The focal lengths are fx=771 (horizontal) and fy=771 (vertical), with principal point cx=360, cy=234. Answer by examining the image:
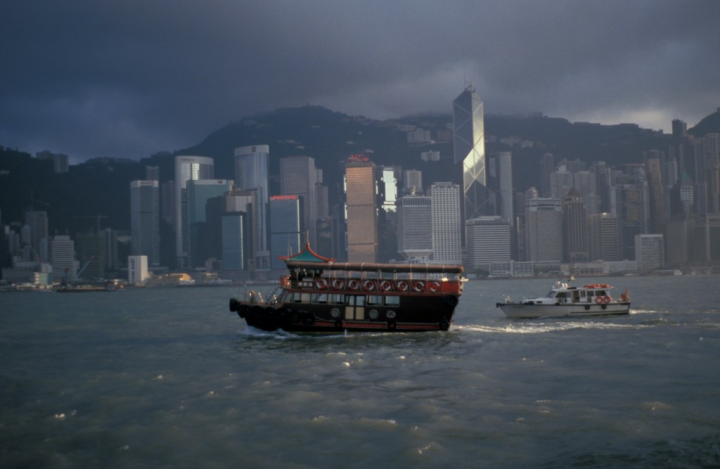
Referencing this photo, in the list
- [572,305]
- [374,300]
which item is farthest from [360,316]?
[572,305]

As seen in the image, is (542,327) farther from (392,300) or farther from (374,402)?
(374,402)

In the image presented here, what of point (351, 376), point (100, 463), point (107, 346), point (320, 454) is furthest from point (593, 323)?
point (100, 463)

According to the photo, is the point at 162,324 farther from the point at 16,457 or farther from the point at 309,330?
the point at 16,457

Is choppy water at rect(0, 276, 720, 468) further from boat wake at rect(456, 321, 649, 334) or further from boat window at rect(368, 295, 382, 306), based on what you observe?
boat window at rect(368, 295, 382, 306)

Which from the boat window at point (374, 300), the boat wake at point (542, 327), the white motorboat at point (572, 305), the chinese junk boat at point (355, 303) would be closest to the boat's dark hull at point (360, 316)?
the chinese junk boat at point (355, 303)

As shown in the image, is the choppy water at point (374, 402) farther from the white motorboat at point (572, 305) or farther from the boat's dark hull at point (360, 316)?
the white motorboat at point (572, 305)

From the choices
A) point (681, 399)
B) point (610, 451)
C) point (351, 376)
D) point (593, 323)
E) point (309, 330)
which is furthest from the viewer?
point (593, 323)

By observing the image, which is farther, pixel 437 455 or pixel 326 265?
pixel 326 265
